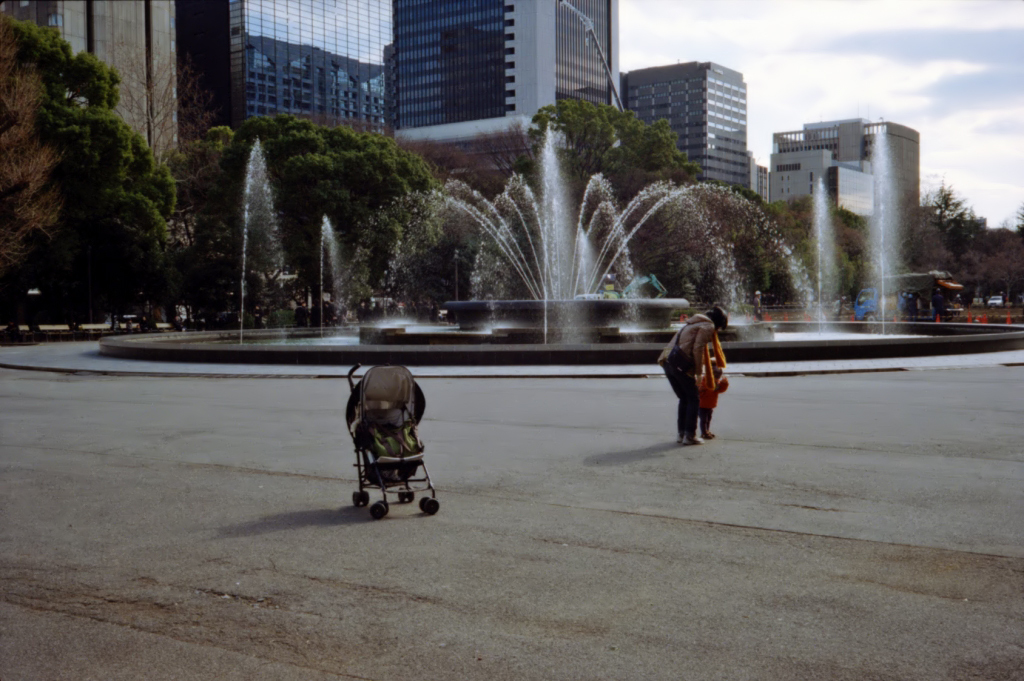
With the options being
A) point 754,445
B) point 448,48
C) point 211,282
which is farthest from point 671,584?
point 448,48

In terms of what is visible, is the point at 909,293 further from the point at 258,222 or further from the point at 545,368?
the point at 545,368

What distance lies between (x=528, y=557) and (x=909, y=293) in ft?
154

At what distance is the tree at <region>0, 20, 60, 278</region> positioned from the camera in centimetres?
3262

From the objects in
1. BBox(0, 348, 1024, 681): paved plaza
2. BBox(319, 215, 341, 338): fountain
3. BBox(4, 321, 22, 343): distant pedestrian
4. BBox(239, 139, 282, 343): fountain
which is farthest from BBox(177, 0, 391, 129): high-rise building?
BBox(0, 348, 1024, 681): paved plaza

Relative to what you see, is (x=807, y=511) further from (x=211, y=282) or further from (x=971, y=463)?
(x=211, y=282)

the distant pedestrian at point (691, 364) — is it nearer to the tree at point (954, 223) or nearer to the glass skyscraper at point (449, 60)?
the tree at point (954, 223)

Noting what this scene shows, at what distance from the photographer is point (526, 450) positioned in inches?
381

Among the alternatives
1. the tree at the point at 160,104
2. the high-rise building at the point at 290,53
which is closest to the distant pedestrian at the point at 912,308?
the tree at the point at 160,104

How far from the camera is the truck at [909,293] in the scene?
48.9 m

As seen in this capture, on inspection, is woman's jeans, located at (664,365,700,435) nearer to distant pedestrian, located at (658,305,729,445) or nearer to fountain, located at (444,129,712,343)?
distant pedestrian, located at (658,305,729,445)

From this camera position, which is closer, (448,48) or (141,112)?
(141,112)

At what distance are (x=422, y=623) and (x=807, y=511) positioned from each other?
131 inches

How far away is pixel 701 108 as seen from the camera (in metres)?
178

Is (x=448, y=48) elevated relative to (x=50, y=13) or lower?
elevated
